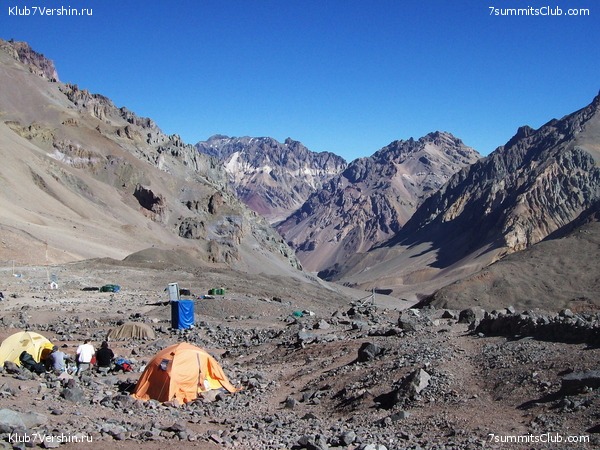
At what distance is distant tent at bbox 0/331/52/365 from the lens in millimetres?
17641

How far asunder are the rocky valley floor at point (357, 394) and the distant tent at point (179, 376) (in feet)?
1.76

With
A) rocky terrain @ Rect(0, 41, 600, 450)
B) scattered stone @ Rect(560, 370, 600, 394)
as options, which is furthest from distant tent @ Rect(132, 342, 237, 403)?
scattered stone @ Rect(560, 370, 600, 394)

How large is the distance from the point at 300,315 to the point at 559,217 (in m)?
117

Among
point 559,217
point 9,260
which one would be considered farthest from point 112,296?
point 559,217

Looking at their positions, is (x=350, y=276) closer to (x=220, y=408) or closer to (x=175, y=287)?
(x=175, y=287)

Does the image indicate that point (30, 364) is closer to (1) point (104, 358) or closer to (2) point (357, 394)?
(1) point (104, 358)

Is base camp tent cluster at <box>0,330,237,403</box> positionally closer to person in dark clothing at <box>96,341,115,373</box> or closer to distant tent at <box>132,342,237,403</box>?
distant tent at <box>132,342,237,403</box>

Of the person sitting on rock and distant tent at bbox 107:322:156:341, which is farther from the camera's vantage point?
distant tent at bbox 107:322:156:341

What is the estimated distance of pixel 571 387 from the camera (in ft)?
39.7

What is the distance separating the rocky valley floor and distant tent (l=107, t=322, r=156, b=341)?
24.2 inches

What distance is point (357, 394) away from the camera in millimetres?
14586

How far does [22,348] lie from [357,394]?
9.46m

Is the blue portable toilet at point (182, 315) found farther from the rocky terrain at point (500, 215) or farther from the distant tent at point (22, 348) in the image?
the rocky terrain at point (500, 215)

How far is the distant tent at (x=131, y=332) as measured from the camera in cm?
2442
